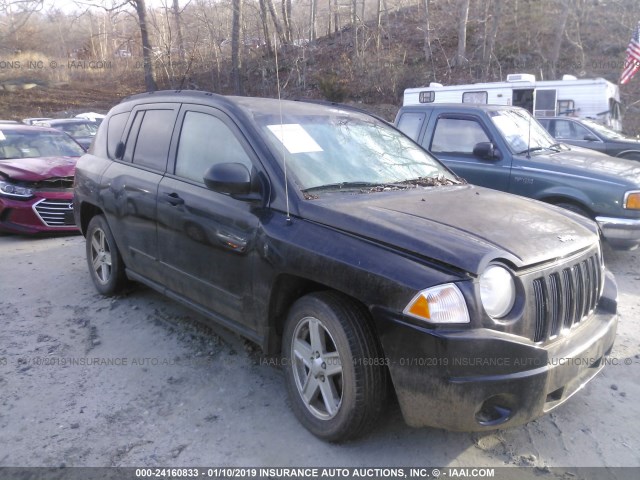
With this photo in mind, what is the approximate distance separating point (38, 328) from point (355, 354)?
3.17 m

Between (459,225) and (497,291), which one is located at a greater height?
(459,225)

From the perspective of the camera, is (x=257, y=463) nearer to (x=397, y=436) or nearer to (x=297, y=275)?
(x=397, y=436)

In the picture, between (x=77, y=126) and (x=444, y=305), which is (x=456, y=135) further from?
(x=77, y=126)

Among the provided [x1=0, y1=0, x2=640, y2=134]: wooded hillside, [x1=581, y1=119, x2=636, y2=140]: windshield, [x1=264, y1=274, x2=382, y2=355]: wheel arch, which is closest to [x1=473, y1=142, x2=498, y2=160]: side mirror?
[x1=264, y1=274, x2=382, y2=355]: wheel arch

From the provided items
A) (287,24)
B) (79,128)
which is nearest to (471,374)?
(79,128)

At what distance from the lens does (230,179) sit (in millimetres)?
3152

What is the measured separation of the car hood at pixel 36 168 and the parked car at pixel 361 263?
380cm

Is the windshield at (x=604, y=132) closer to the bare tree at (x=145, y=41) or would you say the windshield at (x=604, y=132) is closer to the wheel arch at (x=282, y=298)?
the wheel arch at (x=282, y=298)

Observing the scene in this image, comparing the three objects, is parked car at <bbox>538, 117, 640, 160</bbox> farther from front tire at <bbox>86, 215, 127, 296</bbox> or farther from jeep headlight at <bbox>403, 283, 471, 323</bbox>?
jeep headlight at <bbox>403, 283, 471, 323</bbox>

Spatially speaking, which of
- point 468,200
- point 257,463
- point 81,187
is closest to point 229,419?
point 257,463

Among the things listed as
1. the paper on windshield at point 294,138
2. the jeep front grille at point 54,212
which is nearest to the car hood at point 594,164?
the paper on windshield at point 294,138

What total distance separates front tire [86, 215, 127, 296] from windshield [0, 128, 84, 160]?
4053mm

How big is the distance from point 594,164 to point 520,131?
0.98 metres

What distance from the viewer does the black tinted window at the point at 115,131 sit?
497 cm
